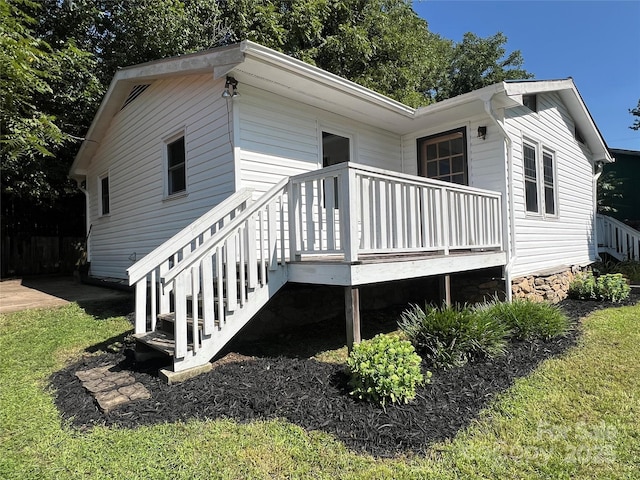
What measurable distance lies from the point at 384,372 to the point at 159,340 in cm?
232

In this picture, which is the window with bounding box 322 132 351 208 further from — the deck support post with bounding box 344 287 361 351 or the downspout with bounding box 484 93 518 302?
the deck support post with bounding box 344 287 361 351

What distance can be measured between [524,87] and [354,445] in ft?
20.5

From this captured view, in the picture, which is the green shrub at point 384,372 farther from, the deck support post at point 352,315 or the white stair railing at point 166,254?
the white stair railing at point 166,254

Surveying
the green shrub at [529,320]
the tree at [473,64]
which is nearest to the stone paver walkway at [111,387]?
the green shrub at [529,320]

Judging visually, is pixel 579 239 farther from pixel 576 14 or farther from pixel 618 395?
pixel 618 395

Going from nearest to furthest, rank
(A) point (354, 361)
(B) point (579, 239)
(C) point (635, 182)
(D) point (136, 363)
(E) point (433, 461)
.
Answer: (E) point (433, 461) → (A) point (354, 361) → (D) point (136, 363) → (B) point (579, 239) → (C) point (635, 182)

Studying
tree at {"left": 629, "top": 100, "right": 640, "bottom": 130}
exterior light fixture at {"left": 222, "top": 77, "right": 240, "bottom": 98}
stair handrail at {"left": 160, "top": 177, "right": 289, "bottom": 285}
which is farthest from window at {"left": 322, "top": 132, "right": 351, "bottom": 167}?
tree at {"left": 629, "top": 100, "right": 640, "bottom": 130}

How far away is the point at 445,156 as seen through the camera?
7551mm

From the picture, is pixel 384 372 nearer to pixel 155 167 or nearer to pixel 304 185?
pixel 304 185

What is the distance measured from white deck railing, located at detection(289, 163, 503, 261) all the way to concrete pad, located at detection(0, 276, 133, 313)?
4.92m

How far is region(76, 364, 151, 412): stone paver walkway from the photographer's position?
10.8 ft

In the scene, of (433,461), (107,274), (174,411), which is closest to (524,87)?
(433,461)

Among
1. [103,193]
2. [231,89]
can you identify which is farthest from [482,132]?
[103,193]

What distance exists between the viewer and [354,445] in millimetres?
2729
